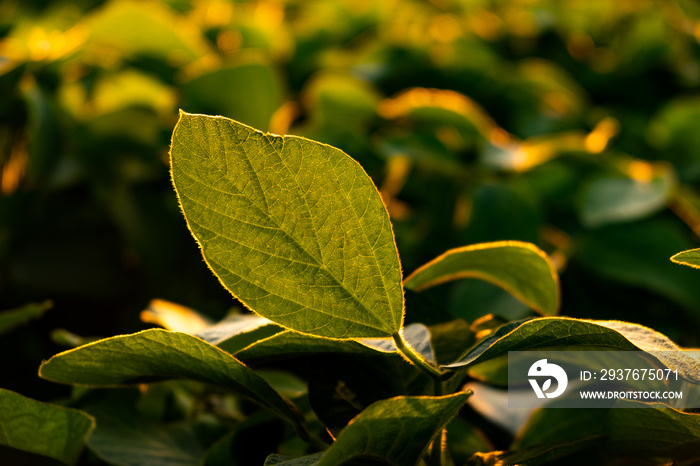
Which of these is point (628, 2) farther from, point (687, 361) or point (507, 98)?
point (687, 361)

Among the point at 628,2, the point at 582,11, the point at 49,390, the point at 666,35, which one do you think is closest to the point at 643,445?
the point at 49,390

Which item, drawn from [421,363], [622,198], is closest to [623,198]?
[622,198]

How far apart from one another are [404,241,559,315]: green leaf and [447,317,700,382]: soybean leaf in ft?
0.39

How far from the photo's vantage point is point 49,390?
2.77ft

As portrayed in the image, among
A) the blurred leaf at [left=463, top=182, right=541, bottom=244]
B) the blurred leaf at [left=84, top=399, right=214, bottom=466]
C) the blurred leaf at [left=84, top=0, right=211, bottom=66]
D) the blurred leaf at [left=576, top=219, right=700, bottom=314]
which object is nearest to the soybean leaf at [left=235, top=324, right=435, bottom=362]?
the blurred leaf at [left=84, top=399, right=214, bottom=466]

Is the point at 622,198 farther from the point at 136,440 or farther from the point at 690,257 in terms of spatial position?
the point at 136,440

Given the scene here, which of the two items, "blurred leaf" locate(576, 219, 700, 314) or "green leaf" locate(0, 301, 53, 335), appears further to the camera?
A: "blurred leaf" locate(576, 219, 700, 314)

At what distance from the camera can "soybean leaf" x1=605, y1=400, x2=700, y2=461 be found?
1.38 ft

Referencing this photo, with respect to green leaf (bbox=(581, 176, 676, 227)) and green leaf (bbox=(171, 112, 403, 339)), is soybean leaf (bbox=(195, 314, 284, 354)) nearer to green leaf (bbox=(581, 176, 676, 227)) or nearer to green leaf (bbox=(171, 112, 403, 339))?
green leaf (bbox=(171, 112, 403, 339))

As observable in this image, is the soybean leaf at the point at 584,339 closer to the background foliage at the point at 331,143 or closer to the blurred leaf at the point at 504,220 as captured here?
the background foliage at the point at 331,143

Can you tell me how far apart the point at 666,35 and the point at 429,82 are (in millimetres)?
661

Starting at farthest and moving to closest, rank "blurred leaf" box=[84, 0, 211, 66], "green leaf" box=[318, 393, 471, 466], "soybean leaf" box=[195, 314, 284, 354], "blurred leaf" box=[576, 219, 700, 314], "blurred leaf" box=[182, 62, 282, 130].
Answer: "blurred leaf" box=[84, 0, 211, 66]
"blurred leaf" box=[182, 62, 282, 130]
"blurred leaf" box=[576, 219, 700, 314]
"soybean leaf" box=[195, 314, 284, 354]
"green leaf" box=[318, 393, 471, 466]

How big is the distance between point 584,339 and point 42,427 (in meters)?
0.39

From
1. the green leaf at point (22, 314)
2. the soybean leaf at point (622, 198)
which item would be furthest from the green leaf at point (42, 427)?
the soybean leaf at point (622, 198)
